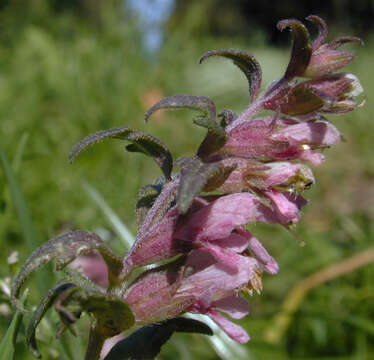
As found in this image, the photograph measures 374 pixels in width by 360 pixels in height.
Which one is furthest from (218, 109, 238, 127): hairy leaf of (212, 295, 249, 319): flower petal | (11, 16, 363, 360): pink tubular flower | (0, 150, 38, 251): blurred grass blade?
(0, 150, 38, 251): blurred grass blade

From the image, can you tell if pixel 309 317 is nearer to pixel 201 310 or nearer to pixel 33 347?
pixel 201 310

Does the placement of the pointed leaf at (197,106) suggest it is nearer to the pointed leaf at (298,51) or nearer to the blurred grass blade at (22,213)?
the pointed leaf at (298,51)

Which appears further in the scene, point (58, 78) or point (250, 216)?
point (58, 78)

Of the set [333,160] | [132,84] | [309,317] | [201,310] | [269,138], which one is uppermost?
[132,84]

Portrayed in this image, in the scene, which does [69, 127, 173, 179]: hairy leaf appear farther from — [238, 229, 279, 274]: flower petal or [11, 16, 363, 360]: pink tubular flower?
[238, 229, 279, 274]: flower petal

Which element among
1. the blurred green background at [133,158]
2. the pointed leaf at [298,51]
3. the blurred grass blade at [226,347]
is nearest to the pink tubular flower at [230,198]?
the pointed leaf at [298,51]

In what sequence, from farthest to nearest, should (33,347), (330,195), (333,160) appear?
(333,160), (330,195), (33,347)

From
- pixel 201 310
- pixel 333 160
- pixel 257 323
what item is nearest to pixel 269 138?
pixel 201 310
